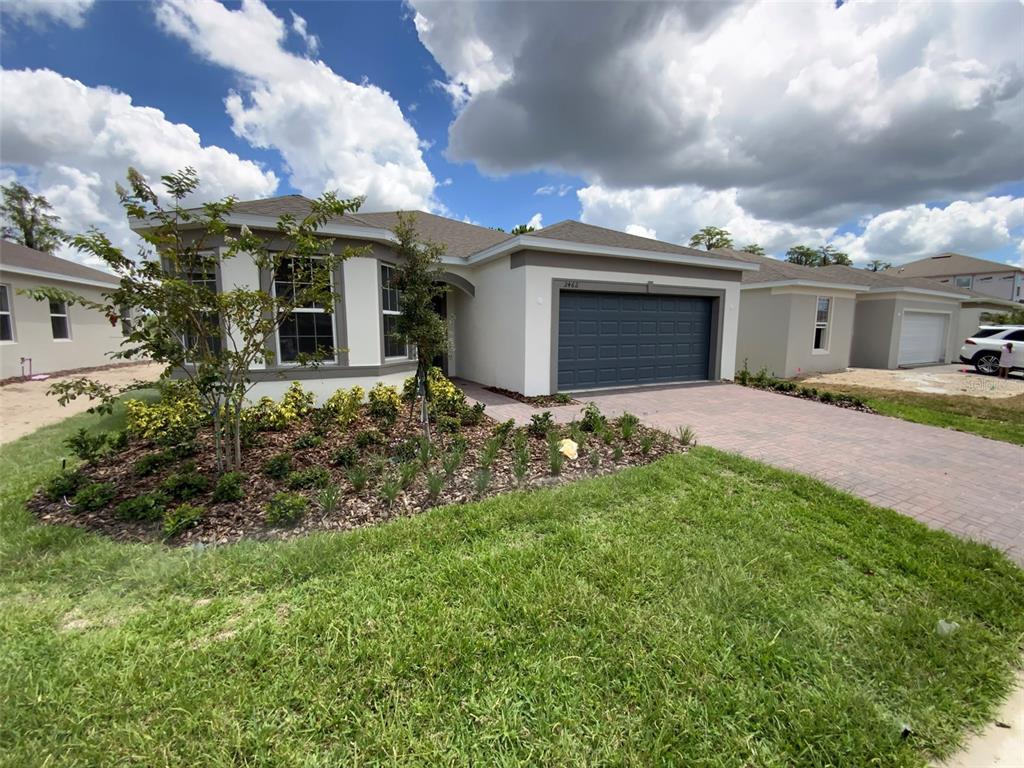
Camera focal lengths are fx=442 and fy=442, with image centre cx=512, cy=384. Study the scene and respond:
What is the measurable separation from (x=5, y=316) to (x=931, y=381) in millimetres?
28515

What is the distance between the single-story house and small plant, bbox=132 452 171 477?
611 inches

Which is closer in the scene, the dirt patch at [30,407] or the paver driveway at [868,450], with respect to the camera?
the paver driveway at [868,450]

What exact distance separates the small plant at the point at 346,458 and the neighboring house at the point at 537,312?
8.54 ft

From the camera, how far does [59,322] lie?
15.1 meters

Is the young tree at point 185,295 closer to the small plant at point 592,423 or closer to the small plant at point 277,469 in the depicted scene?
the small plant at point 277,469

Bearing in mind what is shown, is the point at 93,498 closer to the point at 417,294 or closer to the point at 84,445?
the point at 84,445

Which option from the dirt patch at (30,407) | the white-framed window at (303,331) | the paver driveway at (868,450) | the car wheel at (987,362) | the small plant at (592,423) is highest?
the white-framed window at (303,331)

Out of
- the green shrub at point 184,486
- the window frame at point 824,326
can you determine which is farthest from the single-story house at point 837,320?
the green shrub at point 184,486

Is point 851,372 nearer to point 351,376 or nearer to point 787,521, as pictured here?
point 787,521

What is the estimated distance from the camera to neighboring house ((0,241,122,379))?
1314 centimetres

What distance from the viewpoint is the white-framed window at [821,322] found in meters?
15.1

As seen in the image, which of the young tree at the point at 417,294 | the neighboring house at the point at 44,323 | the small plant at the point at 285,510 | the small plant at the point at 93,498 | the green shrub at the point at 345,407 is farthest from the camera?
the neighboring house at the point at 44,323

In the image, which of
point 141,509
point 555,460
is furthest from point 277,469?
point 555,460

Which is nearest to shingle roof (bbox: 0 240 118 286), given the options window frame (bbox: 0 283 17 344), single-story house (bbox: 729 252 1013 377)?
window frame (bbox: 0 283 17 344)
